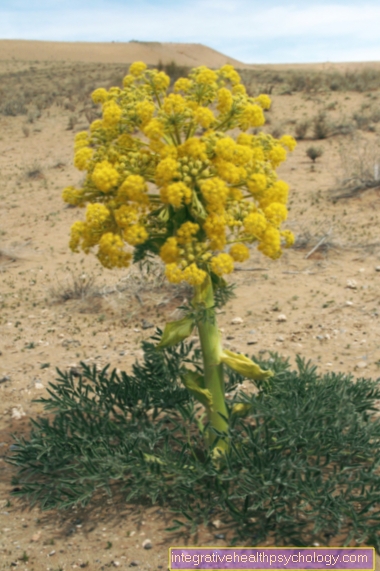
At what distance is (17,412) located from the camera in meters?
4.73

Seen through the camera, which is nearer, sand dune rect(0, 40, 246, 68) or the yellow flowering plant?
the yellow flowering plant

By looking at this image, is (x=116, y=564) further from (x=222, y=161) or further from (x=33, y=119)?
(x=33, y=119)

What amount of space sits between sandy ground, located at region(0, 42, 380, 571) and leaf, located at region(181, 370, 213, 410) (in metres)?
0.71

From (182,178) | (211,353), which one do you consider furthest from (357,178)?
(182,178)

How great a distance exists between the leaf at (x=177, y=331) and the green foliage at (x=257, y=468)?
44 centimetres

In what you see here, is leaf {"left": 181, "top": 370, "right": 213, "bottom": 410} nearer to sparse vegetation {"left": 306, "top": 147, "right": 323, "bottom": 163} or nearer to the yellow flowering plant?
the yellow flowering plant

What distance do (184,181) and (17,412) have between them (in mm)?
2740

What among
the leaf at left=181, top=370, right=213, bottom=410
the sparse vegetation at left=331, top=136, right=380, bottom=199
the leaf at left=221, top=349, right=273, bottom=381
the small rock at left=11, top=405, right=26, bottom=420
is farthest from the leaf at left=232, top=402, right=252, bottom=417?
the sparse vegetation at left=331, top=136, right=380, bottom=199

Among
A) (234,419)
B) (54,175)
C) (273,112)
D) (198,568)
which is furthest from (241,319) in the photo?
(273,112)

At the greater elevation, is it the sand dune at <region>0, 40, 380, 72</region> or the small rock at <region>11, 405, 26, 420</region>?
the sand dune at <region>0, 40, 380, 72</region>

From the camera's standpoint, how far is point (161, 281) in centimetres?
708

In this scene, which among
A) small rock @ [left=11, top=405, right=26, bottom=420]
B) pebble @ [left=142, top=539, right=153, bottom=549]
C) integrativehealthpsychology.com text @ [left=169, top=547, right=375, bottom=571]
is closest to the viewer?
integrativehealthpsychology.com text @ [left=169, top=547, right=375, bottom=571]

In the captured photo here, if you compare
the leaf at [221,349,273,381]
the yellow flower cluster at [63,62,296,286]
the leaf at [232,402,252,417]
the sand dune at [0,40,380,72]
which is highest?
the sand dune at [0,40,380,72]

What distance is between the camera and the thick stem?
333cm
